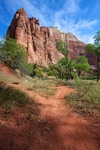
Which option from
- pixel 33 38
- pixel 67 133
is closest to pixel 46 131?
pixel 67 133

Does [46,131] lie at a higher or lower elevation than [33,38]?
lower

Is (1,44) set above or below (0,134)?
above

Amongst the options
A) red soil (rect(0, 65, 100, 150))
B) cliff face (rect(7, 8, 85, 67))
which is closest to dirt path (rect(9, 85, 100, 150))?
red soil (rect(0, 65, 100, 150))

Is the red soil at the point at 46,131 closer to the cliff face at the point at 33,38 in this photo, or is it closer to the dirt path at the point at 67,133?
the dirt path at the point at 67,133

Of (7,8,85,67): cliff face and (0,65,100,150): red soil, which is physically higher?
(7,8,85,67): cliff face

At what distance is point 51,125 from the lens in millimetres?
3883

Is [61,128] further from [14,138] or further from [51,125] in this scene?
[14,138]

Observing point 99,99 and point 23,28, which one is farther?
point 23,28

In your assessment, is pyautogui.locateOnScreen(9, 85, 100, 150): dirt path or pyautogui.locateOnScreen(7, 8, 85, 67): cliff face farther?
pyautogui.locateOnScreen(7, 8, 85, 67): cliff face

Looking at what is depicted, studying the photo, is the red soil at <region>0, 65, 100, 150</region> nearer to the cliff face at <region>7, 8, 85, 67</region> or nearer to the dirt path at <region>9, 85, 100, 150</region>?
the dirt path at <region>9, 85, 100, 150</region>

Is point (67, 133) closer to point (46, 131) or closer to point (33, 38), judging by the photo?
point (46, 131)

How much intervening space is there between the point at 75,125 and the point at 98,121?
937 millimetres

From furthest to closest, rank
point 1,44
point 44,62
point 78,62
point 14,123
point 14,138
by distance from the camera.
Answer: point 44,62, point 78,62, point 1,44, point 14,123, point 14,138

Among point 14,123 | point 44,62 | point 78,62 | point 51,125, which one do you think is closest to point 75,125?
point 51,125
